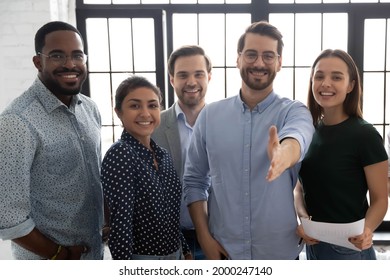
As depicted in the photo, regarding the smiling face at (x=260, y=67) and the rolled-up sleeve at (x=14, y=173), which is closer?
the rolled-up sleeve at (x=14, y=173)

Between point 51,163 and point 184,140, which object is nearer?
point 51,163

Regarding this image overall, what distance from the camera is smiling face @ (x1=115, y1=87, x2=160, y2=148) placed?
115cm

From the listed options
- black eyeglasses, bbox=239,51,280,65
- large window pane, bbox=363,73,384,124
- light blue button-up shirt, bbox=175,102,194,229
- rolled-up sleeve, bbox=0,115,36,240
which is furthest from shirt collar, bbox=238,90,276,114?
large window pane, bbox=363,73,384,124

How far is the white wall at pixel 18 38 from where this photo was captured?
2.28 m

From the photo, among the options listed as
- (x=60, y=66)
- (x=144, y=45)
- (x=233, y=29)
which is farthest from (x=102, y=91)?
(x=60, y=66)

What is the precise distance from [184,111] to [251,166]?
50 centimetres

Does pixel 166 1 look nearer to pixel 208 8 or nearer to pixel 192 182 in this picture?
pixel 208 8

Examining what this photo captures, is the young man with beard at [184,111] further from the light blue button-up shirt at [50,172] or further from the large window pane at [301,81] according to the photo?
the large window pane at [301,81]

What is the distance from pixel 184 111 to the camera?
155cm

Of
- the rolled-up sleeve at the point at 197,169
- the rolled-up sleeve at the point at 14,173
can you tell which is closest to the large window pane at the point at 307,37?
the rolled-up sleeve at the point at 197,169

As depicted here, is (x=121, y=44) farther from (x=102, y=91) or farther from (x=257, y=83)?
(x=257, y=83)

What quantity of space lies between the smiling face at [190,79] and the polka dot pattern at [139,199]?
397mm

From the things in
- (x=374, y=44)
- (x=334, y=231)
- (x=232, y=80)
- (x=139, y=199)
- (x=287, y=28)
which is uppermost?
(x=287, y=28)

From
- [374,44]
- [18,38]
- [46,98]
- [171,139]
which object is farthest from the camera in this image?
[374,44]
